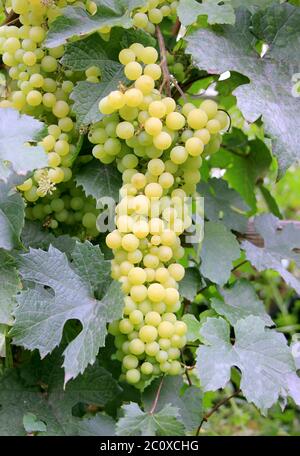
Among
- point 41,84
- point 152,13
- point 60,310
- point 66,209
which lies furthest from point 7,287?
point 152,13

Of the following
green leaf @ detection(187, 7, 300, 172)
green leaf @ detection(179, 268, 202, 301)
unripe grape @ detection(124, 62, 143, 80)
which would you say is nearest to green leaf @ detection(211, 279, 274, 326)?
green leaf @ detection(179, 268, 202, 301)

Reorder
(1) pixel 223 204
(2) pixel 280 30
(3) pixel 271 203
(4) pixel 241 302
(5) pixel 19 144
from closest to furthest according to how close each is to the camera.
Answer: (5) pixel 19 144 < (2) pixel 280 30 < (4) pixel 241 302 < (1) pixel 223 204 < (3) pixel 271 203

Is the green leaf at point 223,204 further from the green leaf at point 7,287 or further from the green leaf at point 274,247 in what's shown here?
the green leaf at point 7,287

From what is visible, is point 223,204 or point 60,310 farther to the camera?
point 223,204

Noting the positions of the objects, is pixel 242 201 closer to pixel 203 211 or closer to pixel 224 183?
pixel 224 183

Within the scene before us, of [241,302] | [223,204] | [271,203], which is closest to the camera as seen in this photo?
[241,302]

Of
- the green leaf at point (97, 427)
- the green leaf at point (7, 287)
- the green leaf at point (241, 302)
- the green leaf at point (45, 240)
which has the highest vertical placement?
the green leaf at point (7, 287)

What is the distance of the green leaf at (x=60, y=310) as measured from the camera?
2.45 feet

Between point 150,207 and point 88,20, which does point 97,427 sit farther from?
point 88,20

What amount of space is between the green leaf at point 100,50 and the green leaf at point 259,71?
0.25ft

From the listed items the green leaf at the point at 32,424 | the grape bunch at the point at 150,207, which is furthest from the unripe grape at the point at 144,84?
the green leaf at the point at 32,424

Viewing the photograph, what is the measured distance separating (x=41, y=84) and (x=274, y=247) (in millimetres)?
471

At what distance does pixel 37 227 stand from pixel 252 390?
391mm

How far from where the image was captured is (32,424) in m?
0.84
